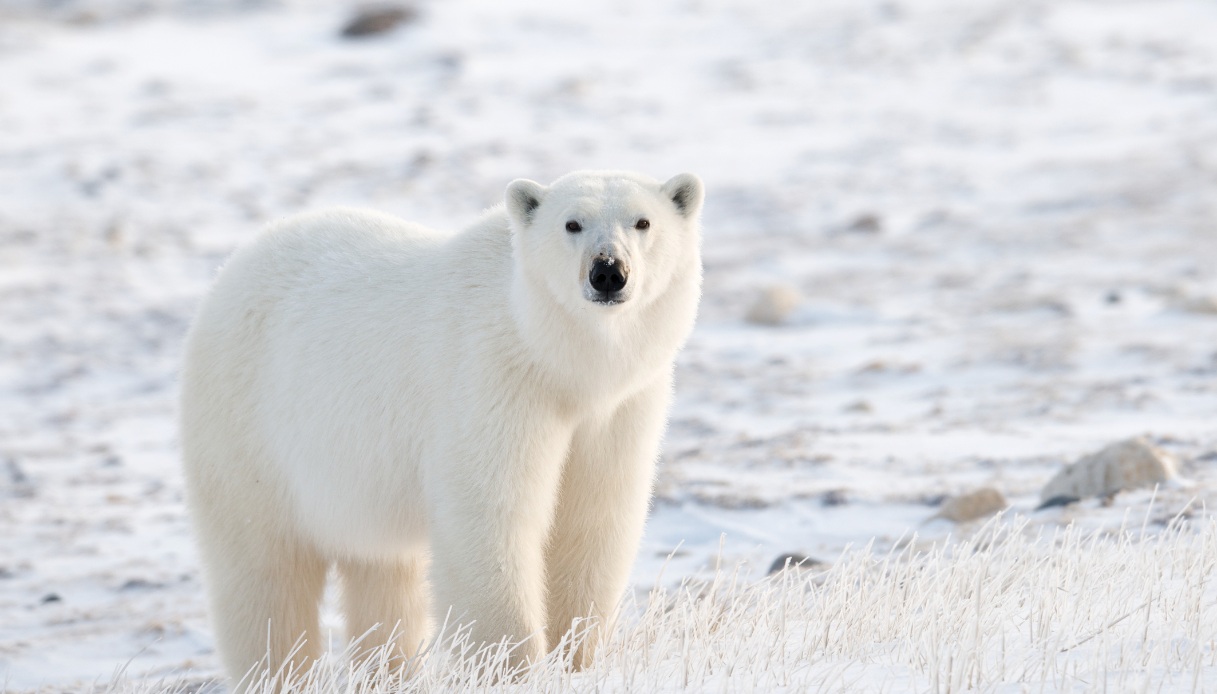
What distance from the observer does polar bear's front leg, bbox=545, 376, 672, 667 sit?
11.5ft

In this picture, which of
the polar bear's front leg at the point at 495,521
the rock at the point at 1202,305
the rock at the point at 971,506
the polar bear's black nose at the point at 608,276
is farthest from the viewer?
the rock at the point at 1202,305

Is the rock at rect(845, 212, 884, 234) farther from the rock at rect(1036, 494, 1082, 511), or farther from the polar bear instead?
the polar bear

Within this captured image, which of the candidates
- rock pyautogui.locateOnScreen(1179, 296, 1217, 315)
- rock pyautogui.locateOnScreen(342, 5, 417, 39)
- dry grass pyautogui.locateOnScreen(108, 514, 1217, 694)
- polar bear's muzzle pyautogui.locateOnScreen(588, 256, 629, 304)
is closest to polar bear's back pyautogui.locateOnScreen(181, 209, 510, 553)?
polar bear's muzzle pyautogui.locateOnScreen(588, 256, 629, 304)

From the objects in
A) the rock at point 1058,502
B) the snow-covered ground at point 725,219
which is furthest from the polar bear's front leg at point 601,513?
the rock at point 1058,502

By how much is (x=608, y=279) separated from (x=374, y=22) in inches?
640

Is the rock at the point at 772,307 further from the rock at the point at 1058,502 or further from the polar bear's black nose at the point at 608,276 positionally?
the polar bear's black nose at the point at 608,276

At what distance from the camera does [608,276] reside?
313 cm

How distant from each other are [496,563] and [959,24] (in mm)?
16655

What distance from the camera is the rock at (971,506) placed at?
510 cm

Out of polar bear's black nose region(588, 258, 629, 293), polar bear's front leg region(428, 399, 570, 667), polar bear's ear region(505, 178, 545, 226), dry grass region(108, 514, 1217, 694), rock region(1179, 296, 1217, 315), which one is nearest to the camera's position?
dry grass region(108, 514, 1217, 694)

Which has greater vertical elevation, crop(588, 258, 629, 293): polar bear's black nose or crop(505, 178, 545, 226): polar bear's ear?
crop(505, 178, 545, 226): polar bear's ear

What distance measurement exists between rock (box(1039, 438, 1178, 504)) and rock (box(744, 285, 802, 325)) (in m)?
4.63

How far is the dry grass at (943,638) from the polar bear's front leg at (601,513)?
12 centimetres

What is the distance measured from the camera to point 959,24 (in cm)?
1838
